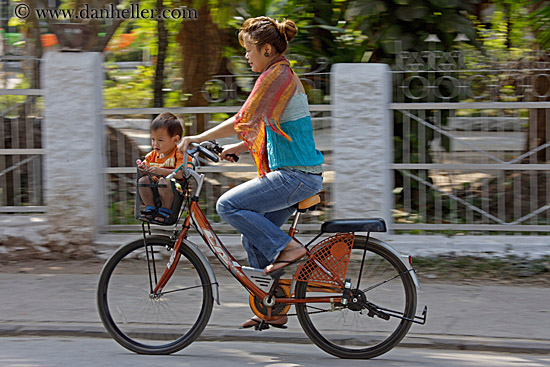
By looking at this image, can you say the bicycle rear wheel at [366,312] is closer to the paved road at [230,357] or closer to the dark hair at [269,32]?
the paved road at [230,357]

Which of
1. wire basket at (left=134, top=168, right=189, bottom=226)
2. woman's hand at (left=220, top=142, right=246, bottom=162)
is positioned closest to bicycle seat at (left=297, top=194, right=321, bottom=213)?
woman's hand at (left=220, top=142, right=246, bottom=162)

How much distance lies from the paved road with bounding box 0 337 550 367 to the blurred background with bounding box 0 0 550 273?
2.06 metres

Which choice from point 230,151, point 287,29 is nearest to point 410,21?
point 287,29

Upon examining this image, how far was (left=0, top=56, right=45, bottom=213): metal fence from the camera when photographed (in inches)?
273

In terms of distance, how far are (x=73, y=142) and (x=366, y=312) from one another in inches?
141

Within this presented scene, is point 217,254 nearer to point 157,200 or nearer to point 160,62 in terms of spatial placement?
point 157,200

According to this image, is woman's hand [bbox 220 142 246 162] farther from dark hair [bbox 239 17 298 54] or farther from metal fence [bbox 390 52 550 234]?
metal fence [bbox 390 52 550 234]

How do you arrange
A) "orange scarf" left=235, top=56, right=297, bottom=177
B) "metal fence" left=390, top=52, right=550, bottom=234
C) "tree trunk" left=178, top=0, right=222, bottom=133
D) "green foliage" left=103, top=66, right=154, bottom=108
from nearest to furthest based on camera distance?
"orange scarf" left=235, top=56, right=297, bottom=177
"metal fence" left=390, top=52, right=550, bottom=234
"green foliage" left=103, top=66, right=154, bottom=108
"tree trunk" left=178, top=0, right=222, bottom=133

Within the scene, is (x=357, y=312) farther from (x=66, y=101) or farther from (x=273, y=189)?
(x=66, y=101)

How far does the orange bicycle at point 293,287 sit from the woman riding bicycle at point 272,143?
0.14m

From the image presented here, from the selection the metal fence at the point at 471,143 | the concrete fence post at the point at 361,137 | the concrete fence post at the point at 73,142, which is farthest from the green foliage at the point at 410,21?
the concrete fence post at the point at 73,142

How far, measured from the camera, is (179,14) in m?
8.55

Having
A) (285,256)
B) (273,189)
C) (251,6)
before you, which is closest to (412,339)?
(285,256)

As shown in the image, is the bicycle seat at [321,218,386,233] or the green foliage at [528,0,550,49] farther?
the green foliage at [528,0,550,49]
